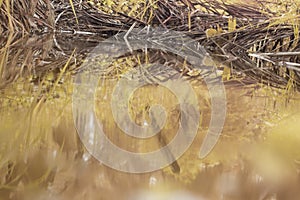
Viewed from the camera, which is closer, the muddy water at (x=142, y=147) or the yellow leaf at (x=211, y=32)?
the muddy water at (x=142, y=147)

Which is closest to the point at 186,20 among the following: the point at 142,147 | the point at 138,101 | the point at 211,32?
the point at 211,32

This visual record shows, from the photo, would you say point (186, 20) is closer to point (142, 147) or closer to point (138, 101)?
point (138, 101)

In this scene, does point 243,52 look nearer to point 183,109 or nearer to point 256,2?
point 256,2

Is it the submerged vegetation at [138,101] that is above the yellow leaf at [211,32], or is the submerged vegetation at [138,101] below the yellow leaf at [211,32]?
above

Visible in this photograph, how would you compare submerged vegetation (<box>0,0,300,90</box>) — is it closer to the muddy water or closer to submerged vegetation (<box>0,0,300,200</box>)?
submerged vegetation (<box>0,0,300,200</box>)

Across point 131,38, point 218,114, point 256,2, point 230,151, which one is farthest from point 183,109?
point 256,2

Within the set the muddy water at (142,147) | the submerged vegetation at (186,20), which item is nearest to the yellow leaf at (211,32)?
the submerged vegetation at (186,20)

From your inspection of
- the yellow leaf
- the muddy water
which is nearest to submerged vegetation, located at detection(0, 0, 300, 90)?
the yellow leaf

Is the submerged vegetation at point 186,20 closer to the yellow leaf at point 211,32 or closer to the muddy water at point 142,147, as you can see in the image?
the yellow leaf at point 211,32
